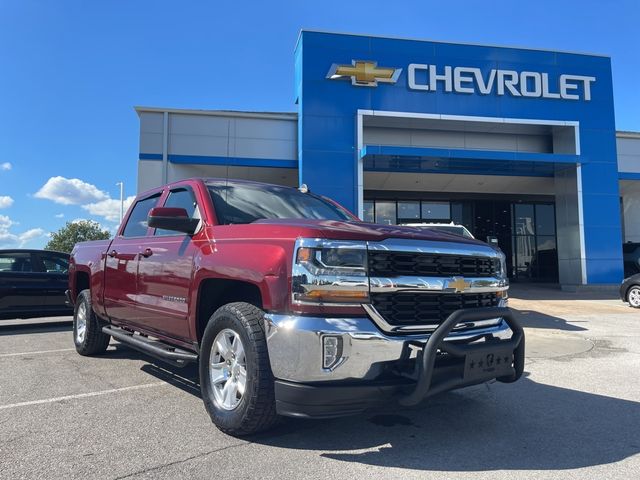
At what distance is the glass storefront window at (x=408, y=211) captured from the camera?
23.8m

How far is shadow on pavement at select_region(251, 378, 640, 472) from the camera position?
10.5ft

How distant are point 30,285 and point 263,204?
286 inches

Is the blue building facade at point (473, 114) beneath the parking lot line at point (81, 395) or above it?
above

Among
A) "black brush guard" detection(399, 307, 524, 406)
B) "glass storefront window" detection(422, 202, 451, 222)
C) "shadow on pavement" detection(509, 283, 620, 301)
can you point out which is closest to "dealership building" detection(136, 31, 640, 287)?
"shadow on pavement" detection(509, 283, 620, 301)

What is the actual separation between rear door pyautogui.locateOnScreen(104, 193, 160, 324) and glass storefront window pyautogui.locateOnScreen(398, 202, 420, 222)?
62.1ft

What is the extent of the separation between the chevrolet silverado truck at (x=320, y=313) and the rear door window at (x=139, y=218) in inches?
43.5

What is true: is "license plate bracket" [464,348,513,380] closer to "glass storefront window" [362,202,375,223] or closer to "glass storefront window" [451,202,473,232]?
"glass storefront window" [362,202,375,223]

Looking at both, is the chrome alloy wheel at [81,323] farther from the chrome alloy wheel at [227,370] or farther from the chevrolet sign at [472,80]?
the chevrolet sign at [472,80]

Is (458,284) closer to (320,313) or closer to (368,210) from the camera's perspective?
(320,313)

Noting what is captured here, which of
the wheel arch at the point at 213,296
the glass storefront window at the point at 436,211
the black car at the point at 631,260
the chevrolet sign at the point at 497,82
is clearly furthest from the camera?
the glass storefront window at the point at 436,211

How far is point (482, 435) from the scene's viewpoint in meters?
3.67

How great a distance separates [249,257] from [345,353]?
977mm

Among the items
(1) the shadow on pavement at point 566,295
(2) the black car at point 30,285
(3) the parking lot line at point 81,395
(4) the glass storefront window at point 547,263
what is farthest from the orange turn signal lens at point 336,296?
(4) the glass storefront window at point 547,263

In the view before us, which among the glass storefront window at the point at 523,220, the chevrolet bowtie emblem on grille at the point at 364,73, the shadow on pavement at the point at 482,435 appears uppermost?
the chevrolet bowtie emblem on grille at the point at 364,73
